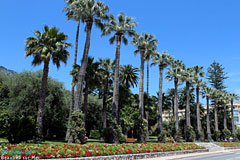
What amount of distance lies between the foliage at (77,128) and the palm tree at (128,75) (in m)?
23.4

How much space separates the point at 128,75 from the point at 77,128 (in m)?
24.7

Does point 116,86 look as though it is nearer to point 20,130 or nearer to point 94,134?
point 20,130

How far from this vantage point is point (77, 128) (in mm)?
19359

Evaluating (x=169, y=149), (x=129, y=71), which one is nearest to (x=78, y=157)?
(x=169, y=149)

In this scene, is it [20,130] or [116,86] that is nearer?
[20,130]

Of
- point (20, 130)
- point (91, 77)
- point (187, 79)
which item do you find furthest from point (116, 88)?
point (187, 79)

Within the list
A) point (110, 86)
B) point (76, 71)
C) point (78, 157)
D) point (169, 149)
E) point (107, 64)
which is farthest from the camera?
point (110, 86)

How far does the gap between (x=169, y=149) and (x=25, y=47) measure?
59.4 feet

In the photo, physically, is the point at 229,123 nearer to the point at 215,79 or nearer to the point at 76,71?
the point at 215,79

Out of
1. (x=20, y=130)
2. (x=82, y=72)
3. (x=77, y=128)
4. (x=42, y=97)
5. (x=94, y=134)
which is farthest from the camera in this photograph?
(x=94, y=134)

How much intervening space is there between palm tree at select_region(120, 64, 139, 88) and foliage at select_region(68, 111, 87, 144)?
2337 centimetres

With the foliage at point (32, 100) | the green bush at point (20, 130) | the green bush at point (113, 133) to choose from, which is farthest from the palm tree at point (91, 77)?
the green bush at point (20, 130)

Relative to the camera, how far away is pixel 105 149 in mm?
15367

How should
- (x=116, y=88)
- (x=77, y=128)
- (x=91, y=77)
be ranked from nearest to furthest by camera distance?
(x=77, y=128), (x=116, y=88), (x=91, y=77)
